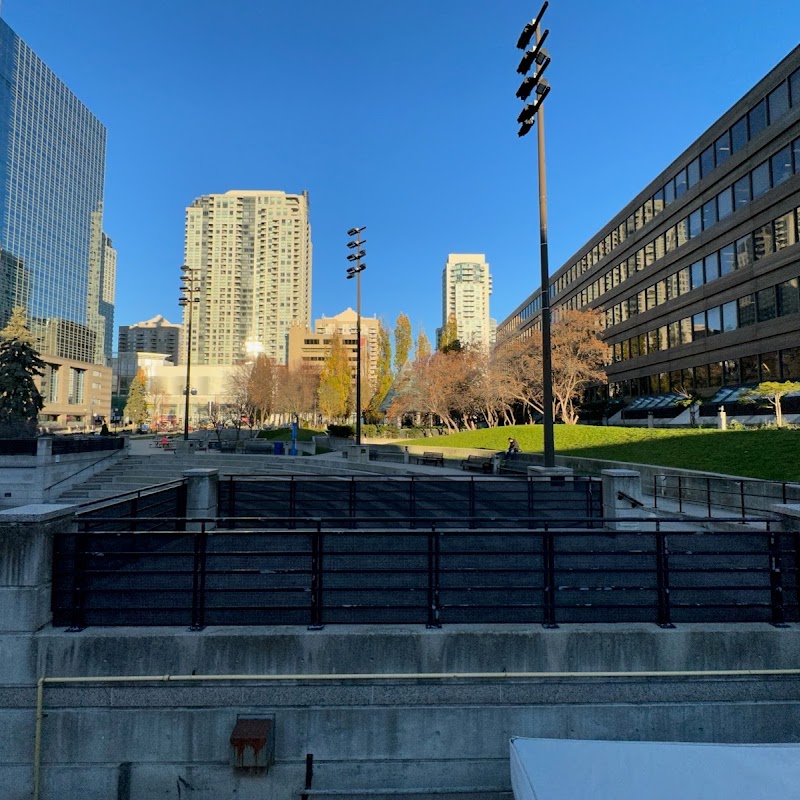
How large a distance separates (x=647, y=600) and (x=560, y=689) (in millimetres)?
1703

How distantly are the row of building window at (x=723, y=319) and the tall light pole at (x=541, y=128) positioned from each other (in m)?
29.1

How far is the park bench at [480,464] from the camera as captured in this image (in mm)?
25172

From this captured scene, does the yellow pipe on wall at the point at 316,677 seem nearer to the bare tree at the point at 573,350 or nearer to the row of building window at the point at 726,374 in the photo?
the row of building window at the point at 726,374

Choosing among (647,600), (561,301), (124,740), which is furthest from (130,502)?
(561,301)

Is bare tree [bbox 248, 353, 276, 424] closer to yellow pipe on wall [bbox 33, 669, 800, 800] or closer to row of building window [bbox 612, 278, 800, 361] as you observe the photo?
row of building window [bbox 612, 278, 800, 361]

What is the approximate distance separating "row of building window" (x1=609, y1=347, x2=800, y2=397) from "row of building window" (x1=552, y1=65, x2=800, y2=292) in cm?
1653

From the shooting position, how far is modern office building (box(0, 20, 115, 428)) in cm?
10169

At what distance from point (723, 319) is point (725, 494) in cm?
3361

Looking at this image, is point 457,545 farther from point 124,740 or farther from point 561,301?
point 561,301

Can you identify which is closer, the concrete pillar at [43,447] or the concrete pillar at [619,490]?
the concrete pillar at [619,490]

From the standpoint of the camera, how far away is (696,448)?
2255cm

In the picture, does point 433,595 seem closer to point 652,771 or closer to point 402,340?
point 652,771

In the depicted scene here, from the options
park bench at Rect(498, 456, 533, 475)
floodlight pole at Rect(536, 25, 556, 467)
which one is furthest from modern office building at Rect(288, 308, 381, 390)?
floodlight pole at Rect(536, 25, 556, 467)

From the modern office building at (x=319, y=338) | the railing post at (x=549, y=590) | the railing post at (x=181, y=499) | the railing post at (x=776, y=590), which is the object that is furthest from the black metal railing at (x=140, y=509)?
the modern office building at (x=319, y=338)
